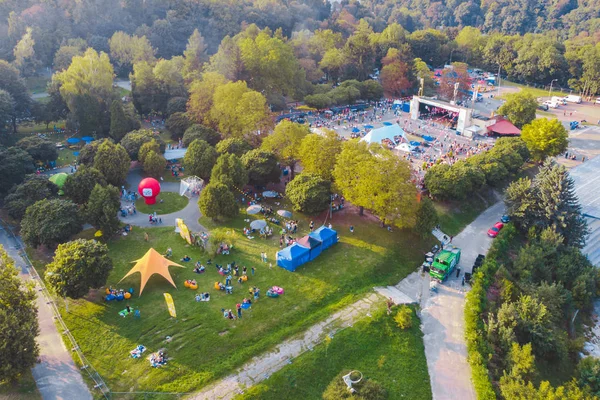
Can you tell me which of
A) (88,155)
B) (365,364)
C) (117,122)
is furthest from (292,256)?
(117,122)

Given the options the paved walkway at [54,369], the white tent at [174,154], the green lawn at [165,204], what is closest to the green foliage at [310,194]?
the green lawn at [165,204]

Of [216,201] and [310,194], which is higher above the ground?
[310,194]

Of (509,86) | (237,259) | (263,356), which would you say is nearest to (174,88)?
(237,259)

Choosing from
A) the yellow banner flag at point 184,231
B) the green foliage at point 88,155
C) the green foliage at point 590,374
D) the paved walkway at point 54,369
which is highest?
the green foliage at point 88,155

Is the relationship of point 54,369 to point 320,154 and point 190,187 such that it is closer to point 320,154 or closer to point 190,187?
point 190,187

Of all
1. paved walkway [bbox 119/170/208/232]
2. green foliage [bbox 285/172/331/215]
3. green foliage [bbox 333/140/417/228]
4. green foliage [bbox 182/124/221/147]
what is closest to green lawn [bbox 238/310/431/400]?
green foliage [bbox 333/140/417/228]

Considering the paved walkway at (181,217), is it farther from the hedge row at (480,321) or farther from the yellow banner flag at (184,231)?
the hedge row at (480,321)
